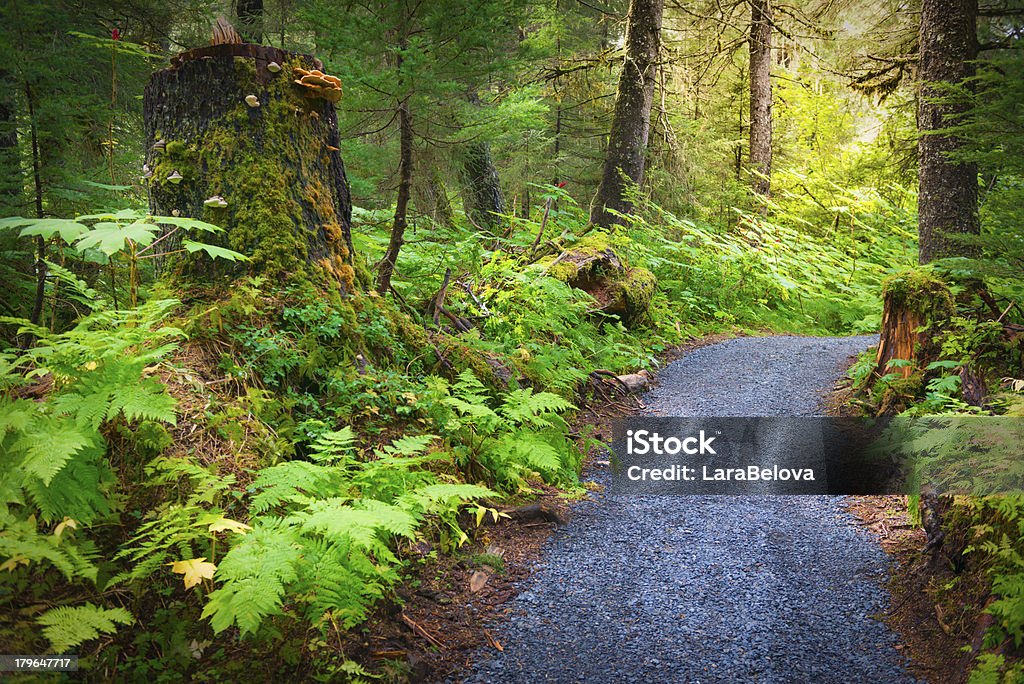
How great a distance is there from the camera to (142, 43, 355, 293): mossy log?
4598mm

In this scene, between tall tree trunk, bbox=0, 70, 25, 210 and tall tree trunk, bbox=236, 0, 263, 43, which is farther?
tall tree trunk, bbox=236, 0, 263, 43

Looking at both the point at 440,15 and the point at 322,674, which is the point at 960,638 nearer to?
the point at 322,674

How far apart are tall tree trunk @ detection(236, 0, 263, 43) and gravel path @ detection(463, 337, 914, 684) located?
815cm

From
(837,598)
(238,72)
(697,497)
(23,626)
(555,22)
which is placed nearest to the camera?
(23,626)

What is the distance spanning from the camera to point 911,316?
6117mm

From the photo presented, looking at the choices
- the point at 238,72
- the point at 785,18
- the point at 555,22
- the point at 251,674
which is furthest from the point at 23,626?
the point at 785,18

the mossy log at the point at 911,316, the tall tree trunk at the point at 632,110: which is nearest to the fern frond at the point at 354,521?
the mossy log at the point at 911,316

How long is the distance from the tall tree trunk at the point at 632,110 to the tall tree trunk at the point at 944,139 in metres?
4.48

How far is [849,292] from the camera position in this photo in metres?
13.1

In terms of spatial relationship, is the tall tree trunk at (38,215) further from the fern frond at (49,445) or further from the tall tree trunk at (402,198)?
the tall tree trunk at (402,198)

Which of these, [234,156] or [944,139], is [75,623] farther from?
[944,139]

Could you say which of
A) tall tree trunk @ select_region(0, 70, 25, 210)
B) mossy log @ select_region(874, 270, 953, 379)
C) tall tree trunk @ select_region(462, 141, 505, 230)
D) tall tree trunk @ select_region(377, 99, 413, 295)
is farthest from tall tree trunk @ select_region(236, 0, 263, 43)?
mossy log @ select_region(874, 270, 953, 379)

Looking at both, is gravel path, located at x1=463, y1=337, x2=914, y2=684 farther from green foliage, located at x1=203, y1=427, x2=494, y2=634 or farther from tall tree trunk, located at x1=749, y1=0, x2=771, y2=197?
tall tree trunk, located at x1=749, y1=0, x2=771, y2=197

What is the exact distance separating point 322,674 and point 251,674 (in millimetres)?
→ 283
